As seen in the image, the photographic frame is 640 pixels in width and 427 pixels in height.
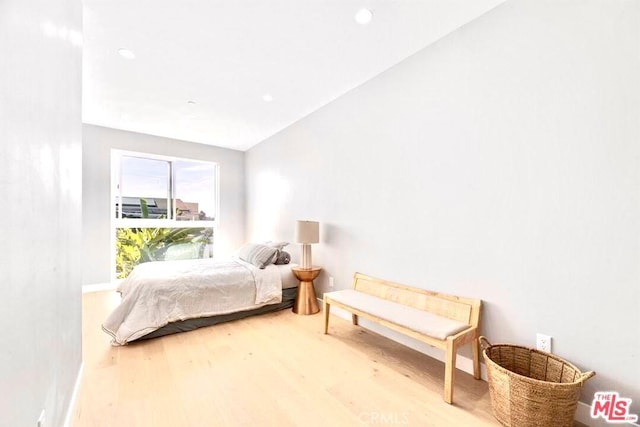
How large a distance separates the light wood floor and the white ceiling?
266cm

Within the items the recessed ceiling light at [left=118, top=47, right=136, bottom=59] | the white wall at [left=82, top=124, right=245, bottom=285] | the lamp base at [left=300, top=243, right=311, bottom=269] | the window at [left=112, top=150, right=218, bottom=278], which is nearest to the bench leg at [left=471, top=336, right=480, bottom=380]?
the lamp base at [left=300, top=243, right=311, bottom=269]

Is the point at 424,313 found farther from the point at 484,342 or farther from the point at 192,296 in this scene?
the point at 192,296

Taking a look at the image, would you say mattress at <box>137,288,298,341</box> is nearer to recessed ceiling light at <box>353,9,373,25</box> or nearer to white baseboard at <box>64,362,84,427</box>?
white baseboard at <box>64,362,84,427</box>

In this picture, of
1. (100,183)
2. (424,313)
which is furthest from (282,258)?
(100,183)

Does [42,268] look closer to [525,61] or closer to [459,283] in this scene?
[459,283]

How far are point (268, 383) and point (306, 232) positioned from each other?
5.65 ft

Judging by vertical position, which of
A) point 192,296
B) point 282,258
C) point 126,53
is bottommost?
point 192,296

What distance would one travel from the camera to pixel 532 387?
58.2 inches

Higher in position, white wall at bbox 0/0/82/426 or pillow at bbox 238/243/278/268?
white wall at bbox 0/0/82/426

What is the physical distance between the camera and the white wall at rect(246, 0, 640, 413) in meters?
1.50

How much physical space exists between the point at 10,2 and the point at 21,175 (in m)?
0.50

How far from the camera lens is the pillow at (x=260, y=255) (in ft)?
11.7

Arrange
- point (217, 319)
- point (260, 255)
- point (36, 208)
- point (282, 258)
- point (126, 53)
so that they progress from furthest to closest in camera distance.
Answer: point (282, 258)
point (260, 255)
point (217, 319)
point (126, 53)
point (36, 208)

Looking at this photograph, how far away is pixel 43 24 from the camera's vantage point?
3.62 ft
